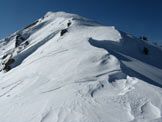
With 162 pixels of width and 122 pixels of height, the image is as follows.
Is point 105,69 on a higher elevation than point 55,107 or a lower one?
higher

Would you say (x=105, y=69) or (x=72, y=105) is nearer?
(x=72, y=105)

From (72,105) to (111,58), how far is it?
3779mm

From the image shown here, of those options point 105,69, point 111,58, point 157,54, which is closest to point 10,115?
point 105,69

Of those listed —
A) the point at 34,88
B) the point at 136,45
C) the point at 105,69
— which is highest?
the point at 136,45

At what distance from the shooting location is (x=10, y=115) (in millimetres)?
3918

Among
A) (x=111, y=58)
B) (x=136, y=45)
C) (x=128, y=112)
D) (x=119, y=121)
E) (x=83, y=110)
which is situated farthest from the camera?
(x=136, y=45)

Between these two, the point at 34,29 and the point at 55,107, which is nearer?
the point at 55,107

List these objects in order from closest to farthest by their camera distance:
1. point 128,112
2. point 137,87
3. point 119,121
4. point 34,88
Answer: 1. point 119,121
2. point 128,112
3. point 137,87
4. point 34,88

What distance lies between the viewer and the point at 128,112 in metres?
3.21

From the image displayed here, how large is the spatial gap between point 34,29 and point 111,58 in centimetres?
2394

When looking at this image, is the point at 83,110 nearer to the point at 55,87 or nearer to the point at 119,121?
the point at 119,121

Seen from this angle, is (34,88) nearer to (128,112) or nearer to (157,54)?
(128,112)

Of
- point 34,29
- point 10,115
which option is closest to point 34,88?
point 10,115

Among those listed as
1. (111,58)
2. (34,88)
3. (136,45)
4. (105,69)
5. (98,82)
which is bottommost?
(98,82)
